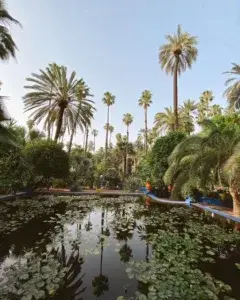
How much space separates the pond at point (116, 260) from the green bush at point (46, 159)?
11.8 m

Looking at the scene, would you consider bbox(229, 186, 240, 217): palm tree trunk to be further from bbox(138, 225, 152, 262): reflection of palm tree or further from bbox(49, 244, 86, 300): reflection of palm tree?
bbox(49, 244, 86, 300): reflection of palm tree

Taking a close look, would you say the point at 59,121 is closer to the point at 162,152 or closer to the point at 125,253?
the point at 162,152

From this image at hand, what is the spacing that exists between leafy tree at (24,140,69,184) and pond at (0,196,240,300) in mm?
11803

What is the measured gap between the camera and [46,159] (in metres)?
20.9

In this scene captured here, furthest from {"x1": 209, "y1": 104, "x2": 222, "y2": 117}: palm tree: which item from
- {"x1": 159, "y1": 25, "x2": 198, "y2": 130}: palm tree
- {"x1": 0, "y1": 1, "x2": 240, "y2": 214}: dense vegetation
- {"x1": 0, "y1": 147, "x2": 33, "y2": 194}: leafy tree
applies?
{"x1": 0, "y1": 147, "x2": 33, "y2": 194}: leafy tree

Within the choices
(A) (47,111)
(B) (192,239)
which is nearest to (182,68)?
(A) (47,111)

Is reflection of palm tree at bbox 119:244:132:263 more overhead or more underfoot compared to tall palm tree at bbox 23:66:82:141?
more underfoot

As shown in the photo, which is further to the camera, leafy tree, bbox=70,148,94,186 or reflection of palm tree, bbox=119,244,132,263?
leafy tree, bbox=70,148,94,186

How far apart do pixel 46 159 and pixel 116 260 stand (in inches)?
672

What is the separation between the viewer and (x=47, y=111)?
23812 millimetres

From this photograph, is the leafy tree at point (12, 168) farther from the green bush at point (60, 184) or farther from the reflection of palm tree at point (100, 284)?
the reflection of palm tree at point (100, 284)

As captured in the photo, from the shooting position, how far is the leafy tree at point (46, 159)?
20.6 m

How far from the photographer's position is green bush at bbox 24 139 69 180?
20562 mm

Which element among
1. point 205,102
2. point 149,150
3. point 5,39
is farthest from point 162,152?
point 205,102
